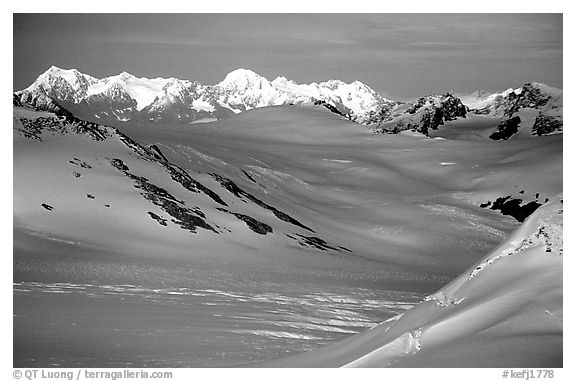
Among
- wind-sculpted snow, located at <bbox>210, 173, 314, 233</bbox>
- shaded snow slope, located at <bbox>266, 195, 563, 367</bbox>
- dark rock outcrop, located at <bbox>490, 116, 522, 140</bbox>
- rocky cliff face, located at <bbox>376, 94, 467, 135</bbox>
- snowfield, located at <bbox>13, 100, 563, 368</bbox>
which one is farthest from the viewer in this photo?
rocky cliff face, located at <bbox>376, 94, 467, 135</bbox>

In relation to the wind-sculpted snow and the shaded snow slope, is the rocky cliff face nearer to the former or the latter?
the wind-sculpted snow

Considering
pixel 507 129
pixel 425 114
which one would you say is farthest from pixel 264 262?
pixel 507 129

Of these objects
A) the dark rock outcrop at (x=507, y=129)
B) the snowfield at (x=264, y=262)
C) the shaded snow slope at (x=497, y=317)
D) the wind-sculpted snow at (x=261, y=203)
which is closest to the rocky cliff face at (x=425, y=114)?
the dark rock outcrop at (x=507, y=129)

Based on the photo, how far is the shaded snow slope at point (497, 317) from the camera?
10695 mm

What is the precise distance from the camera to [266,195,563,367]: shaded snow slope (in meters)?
10.7

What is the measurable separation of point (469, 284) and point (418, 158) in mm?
79446

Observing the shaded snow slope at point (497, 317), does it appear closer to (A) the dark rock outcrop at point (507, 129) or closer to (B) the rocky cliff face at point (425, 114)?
(B) the rocky cliff face at point (425, 114)

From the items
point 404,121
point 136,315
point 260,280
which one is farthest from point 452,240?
point 404,121

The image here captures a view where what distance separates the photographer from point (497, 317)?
11094 mm

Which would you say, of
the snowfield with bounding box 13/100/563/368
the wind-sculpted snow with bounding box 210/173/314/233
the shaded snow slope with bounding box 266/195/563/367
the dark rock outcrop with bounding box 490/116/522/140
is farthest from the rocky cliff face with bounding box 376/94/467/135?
the shaded snow slope with bounding box 266/195/563/367

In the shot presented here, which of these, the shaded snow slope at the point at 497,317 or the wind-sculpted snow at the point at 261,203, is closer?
the shaded snow slope at the point at 497,317

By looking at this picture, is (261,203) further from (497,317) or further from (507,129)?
(507,129)

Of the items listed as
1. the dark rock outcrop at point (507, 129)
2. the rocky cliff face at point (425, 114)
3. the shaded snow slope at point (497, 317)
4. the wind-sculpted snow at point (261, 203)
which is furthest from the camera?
the rocky cliff face at point (425, 114)
